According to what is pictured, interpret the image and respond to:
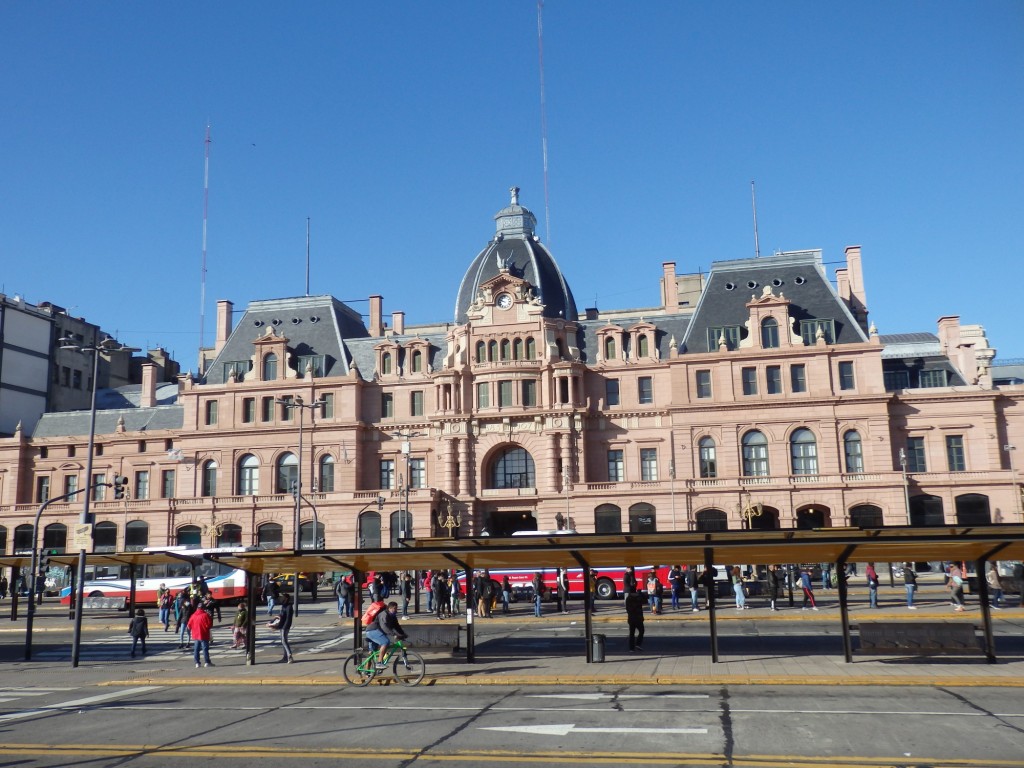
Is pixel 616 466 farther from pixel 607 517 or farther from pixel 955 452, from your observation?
pixel 955 452

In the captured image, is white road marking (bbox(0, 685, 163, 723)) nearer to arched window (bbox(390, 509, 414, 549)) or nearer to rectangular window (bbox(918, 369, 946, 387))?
arched window (bbox(390, 509, 414, 549))

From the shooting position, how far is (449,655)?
27.1m

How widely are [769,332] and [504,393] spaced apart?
2041cm

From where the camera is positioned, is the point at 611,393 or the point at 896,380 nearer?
the point at 896,380

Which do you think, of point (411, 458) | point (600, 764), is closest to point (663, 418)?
point (411, 458)

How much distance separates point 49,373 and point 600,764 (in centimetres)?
9153

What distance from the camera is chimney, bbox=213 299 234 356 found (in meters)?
84.3

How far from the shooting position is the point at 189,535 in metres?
74.0

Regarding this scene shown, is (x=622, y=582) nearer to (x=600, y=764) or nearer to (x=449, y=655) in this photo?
(x=449, y=655)

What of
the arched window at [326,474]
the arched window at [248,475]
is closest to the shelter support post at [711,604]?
the arched window at [326,474]

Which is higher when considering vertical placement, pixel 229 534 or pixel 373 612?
pixel 229 534

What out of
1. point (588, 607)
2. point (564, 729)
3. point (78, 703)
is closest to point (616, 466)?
point (588, 607)

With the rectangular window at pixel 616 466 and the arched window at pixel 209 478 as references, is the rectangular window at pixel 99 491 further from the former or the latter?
the rectangular window at pixel 616 466

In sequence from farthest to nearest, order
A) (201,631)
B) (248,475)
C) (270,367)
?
(270,367) → (248,475) → (201,631)
